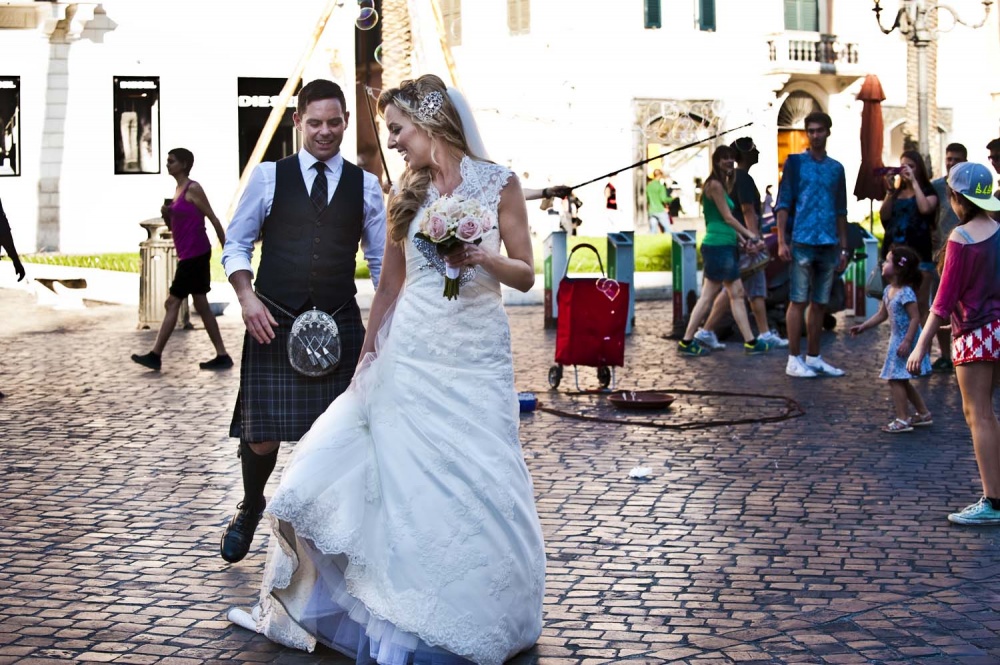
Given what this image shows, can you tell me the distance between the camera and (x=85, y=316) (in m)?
17.7

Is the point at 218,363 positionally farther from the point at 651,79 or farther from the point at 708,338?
the point at 651,79

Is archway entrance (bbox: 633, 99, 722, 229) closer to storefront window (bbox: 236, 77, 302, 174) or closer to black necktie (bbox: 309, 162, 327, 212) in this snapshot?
storefront window (bbox: 236, 77, 302, 174)

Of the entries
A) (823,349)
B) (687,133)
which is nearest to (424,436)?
(823,349)

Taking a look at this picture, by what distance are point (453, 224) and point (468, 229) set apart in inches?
1.9

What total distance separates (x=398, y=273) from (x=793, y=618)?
1.80 m

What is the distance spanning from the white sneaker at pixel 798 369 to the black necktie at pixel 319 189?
6693mm

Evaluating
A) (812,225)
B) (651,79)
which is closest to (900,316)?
(812,225)

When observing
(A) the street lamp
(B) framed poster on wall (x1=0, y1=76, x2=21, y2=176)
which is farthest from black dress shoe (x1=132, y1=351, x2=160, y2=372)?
(B) framed poster on wall (x1=0, y1=76, x2=21, y2=176)

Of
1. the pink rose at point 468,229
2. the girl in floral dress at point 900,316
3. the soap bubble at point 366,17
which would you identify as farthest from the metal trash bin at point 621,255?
the pink rose at point 468,229

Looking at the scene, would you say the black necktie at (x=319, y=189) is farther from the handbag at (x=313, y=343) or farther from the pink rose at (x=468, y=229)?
the pink rose at (x=468, y=229)

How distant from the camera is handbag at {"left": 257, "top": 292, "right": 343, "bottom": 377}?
5508 millimetres

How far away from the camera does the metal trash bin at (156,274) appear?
15.9 metres

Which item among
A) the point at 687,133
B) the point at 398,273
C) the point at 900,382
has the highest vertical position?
the point at 687,133

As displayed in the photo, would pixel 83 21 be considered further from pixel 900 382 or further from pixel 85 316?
pixel 900 382
